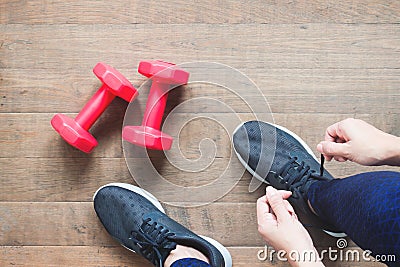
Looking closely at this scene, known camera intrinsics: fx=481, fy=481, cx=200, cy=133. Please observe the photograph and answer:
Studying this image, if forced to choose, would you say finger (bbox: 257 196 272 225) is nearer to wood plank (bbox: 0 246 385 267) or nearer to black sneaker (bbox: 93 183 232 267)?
black sneaker (bbox: 93 183 232 267)

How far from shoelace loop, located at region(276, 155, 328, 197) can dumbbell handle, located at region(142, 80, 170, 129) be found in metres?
0.30

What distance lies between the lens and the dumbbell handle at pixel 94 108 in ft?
3.43

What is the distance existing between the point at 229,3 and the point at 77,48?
1.20 feet

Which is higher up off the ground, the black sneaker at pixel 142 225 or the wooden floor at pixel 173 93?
the wooden floor at pixel 173 93

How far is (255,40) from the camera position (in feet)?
3.62

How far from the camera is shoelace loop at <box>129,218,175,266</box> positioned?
102cm

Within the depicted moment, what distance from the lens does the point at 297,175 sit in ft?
3.44

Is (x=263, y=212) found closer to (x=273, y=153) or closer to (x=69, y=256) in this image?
(x=273, y=153)

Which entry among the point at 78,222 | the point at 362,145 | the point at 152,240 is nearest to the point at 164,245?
the point at 152,240

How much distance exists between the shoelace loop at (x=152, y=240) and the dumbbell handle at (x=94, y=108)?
25cm

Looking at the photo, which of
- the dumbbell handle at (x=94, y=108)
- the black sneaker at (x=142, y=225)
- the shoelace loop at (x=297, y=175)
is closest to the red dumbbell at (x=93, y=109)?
the dumbbell handle at (x=94, y=108)

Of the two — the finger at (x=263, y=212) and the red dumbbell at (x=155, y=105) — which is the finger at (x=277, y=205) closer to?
the finger at (x=263, y=212)

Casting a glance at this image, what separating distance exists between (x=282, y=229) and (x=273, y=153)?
30 centimetres

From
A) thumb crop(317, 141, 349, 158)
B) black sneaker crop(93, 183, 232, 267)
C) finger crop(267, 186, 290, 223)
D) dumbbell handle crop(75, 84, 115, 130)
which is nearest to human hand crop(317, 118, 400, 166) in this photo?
thumb crop(317, 141, 349, 158)
